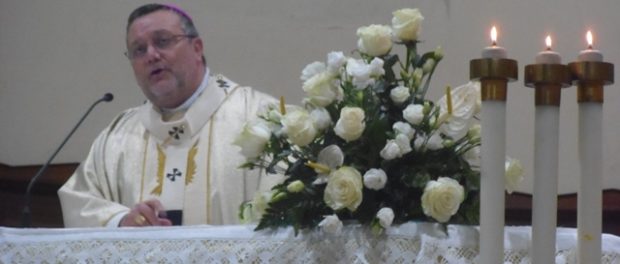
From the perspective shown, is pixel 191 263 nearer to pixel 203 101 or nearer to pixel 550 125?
pixel 550 125

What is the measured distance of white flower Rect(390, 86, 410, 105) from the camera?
7.99 ft

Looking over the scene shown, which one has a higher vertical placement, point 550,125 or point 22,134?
point 550,125

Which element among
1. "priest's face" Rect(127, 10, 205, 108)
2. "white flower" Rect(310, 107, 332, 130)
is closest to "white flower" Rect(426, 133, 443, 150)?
"white flower" Rect(310, 107, 332, 130)

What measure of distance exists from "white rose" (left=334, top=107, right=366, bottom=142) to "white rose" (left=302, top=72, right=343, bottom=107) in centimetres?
10

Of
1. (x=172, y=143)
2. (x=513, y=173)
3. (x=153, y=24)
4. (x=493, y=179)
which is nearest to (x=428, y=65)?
(x=513, y=173)

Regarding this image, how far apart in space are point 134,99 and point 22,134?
1.85ft

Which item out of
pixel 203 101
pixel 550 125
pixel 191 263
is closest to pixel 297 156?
pixel 191 263

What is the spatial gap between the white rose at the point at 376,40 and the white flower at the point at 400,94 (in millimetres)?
102

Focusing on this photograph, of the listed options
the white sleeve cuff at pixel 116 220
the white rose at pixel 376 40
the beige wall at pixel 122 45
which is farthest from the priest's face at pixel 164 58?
the white rose at pixel 376 40

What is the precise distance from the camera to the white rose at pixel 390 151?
231cm

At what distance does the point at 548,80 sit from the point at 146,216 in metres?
1.58

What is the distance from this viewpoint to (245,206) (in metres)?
2.71

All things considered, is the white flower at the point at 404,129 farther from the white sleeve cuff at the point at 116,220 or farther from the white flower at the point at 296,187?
the white sleeve cuff at the point at 116,220

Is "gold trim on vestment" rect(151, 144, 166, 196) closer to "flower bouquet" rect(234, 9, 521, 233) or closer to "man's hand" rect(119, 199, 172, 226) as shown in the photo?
"man's hand" rect(119, 199, 172, 226)
